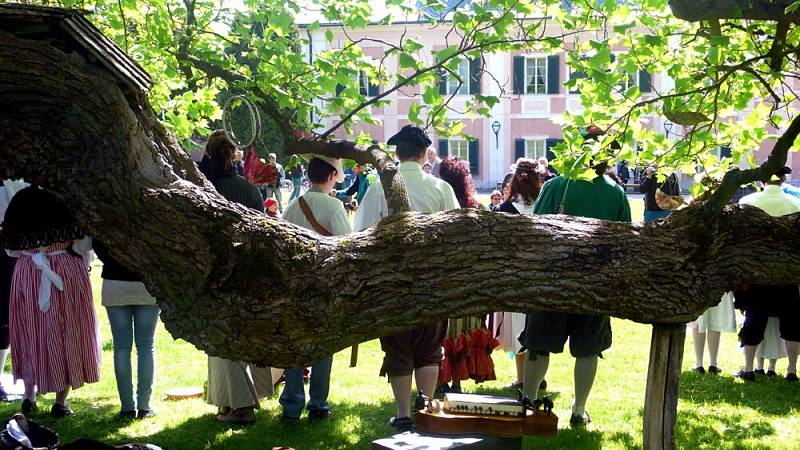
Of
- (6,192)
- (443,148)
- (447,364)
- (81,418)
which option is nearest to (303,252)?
(447,364)

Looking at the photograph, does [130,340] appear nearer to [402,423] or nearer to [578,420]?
[402,423]

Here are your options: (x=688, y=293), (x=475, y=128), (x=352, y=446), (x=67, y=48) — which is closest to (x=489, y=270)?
(x=688, y=293)

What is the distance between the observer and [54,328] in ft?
22.4

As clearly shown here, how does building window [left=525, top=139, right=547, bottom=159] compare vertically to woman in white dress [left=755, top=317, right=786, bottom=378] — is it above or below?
above

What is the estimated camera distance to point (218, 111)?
26.4ft

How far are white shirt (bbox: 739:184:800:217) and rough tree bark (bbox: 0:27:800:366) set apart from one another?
4571mm

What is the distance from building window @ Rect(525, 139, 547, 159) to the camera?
4049cm

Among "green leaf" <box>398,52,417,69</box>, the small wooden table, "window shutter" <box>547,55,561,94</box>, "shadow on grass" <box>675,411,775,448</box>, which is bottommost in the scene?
"shadow on grass" <box>675,411,775,448</box>

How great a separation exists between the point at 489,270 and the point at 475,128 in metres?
37.8

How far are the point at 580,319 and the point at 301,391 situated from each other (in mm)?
2095

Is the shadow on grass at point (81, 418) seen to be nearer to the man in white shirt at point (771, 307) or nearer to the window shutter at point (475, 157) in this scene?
the man in white shirt at point (771, 307)

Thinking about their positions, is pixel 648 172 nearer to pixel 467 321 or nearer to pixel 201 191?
pixel 467 321

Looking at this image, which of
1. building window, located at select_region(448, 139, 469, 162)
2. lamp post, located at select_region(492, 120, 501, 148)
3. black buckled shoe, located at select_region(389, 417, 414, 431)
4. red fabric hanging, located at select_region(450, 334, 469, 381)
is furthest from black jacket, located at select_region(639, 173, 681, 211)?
building window, located at select_region(448, 139, 469, 162)

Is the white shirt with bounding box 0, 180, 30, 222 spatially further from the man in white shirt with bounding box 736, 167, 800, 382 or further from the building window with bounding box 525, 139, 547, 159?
the building window with bounding box 525, 139, 547, 159
